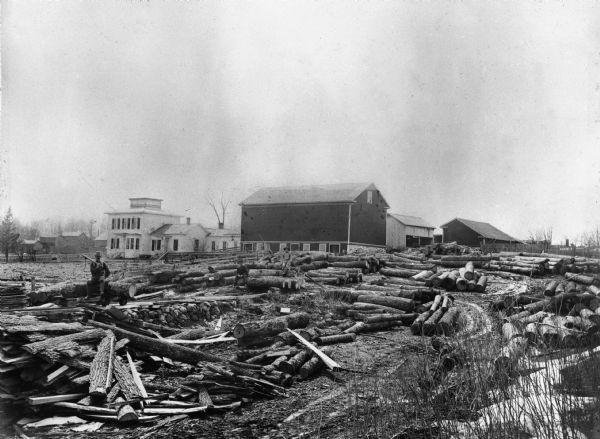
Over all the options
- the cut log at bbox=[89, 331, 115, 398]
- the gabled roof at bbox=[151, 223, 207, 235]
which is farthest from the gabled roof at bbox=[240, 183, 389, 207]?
the cut log at bbox=[89, 331, 115, 398]

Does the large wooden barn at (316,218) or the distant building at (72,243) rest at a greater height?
the large wooden barn at (316,218)

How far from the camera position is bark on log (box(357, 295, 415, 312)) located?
54.6ft

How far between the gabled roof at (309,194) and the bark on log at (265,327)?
32293 mm

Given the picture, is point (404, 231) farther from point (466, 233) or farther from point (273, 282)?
point (273, 282)

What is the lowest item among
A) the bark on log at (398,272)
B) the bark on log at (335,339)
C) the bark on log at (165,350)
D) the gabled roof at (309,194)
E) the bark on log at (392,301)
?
the bark on log at (335,339)

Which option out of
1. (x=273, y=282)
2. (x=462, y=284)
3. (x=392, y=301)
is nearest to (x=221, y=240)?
(x=273, y=282)

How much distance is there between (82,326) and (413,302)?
425 inches

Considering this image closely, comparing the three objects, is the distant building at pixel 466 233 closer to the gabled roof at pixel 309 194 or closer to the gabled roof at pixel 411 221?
the gabled roof at pixel 411 221

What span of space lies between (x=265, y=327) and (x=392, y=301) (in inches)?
259

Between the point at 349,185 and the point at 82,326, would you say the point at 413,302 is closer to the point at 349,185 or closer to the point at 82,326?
the point at 82,326

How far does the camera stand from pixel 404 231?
55.6m

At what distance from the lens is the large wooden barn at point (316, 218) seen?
4525 centimetres

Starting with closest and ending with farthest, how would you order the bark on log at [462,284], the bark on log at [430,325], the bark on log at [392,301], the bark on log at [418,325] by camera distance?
the bark on log at [430,325], the bark on log at [418,325], the bark on log at [392,301], the bark on log at [462,284]

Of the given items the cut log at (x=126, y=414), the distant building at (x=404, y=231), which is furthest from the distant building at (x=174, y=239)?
the cut log at (x=126, y=414)
